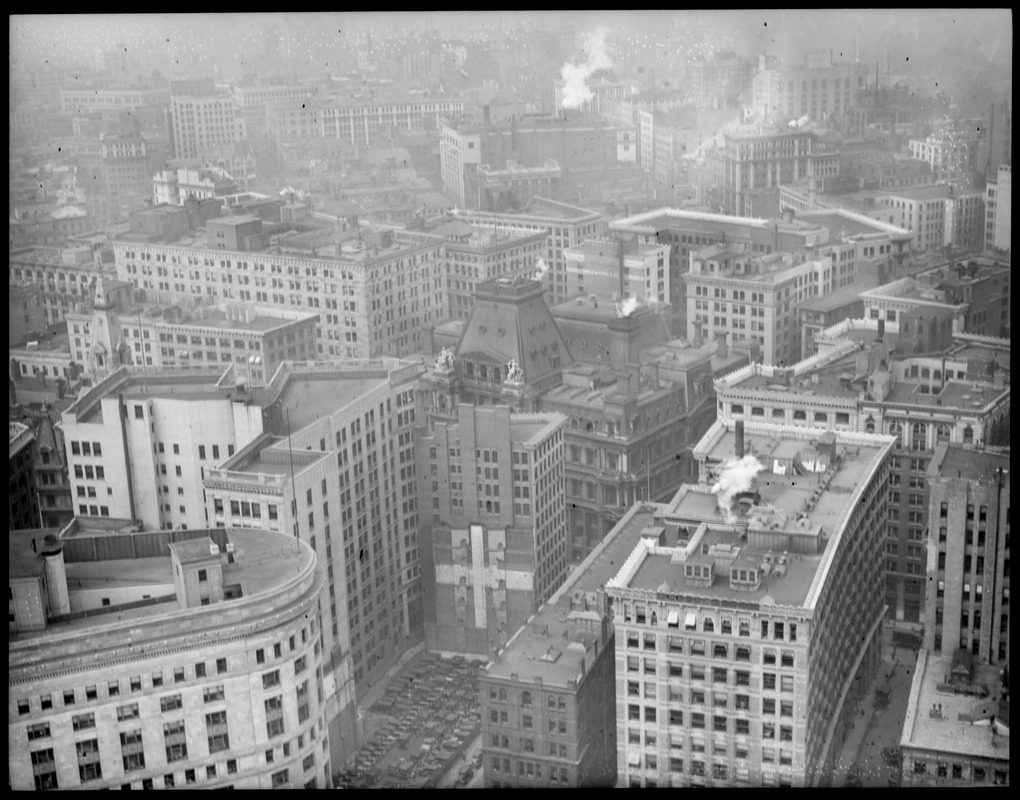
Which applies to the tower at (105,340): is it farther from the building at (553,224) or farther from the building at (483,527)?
the building at (553,224)

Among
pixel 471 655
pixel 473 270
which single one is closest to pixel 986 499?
pixel 471 655

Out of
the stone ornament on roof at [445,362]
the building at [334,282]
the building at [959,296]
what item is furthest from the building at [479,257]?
the building at [959,296]

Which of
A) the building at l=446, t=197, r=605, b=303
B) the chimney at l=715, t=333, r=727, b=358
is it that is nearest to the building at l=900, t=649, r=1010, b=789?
the chimney at l=715, t=333, r=727, b=358

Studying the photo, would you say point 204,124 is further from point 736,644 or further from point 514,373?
point 736,644

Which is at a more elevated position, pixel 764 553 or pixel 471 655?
pixel 764 553

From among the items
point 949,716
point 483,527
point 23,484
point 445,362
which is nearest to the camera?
point 949,716

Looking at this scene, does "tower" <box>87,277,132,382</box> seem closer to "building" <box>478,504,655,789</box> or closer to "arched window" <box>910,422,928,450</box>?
"building" <box>478,504,655,789</box>

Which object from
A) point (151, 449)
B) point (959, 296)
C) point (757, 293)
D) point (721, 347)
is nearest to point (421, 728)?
point (151, 449)

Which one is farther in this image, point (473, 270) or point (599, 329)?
point (473, 270)

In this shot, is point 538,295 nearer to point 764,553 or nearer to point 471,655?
point 471,655
